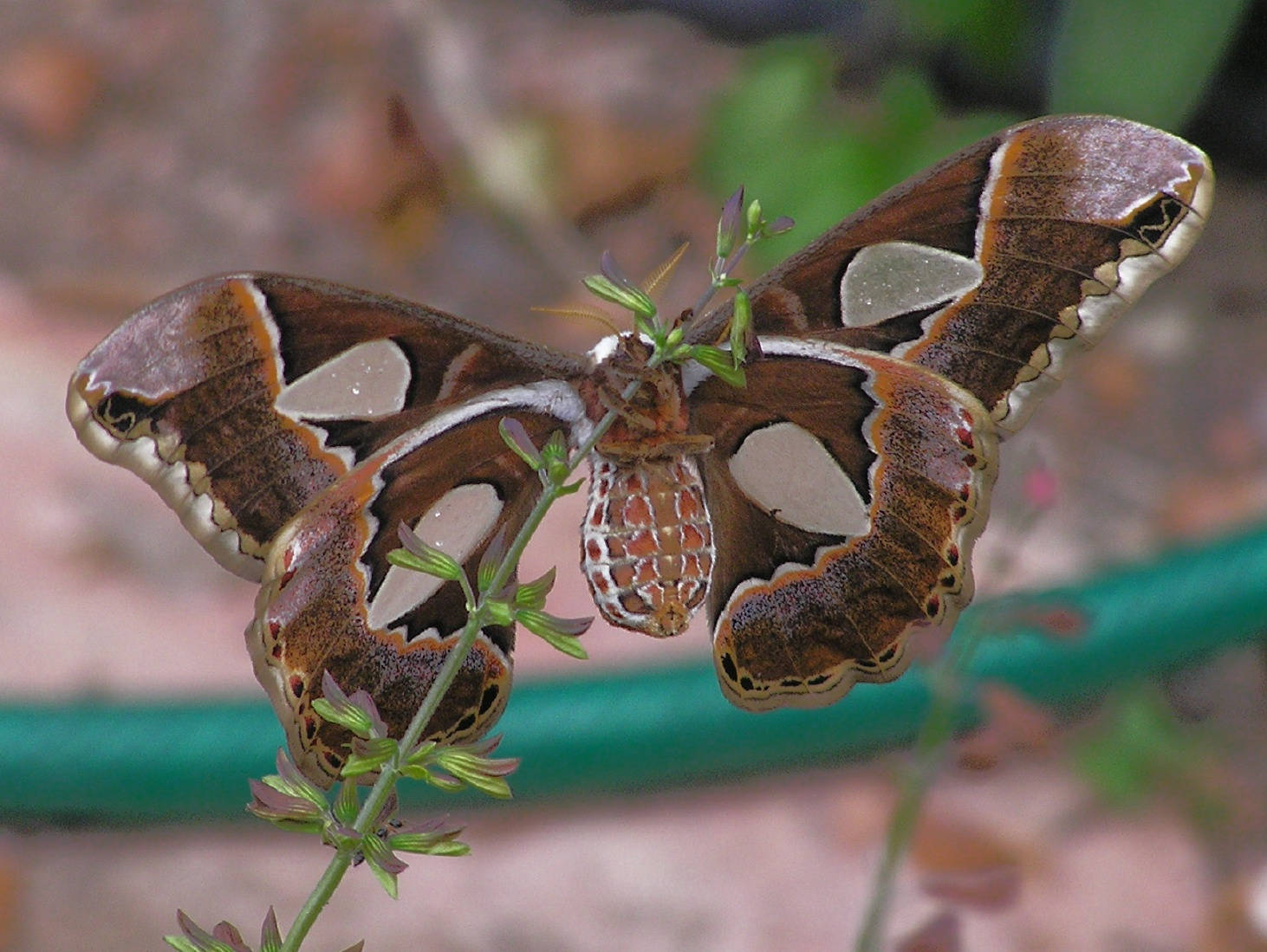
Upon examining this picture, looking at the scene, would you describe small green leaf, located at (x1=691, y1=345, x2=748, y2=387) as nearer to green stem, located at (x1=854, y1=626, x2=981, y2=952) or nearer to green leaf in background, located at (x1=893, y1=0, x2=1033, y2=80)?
green stem, located at (x1=854, y1=626, x2=981, y2=952)

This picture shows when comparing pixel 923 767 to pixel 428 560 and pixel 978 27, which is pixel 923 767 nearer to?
pixel 428 560

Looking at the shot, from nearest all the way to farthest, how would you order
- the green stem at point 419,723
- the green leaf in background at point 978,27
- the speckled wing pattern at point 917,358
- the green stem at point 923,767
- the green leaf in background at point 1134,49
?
the green stem at point 419,723
the speckled wing pattern at point 917,358
the green stem at point 923,767
the green leaf in background at point 1134,49
the green leaf in background at point 978,27

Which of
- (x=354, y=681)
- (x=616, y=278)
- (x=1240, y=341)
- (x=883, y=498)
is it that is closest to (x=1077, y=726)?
(x=1240, y=341)

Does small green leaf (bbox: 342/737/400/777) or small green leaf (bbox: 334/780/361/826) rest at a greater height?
small green leaf (bbox: 342/737/400/777)

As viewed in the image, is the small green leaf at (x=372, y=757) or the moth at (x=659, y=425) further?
the moth at (x=659, y=425)

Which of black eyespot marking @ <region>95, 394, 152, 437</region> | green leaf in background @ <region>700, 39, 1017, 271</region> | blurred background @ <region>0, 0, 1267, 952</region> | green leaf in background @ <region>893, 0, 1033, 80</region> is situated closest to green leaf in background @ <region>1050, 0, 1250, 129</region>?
blurred background @ <region>0, 0, 1267, 952</region>

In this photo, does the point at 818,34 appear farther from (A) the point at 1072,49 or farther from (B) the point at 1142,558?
(B) the point at 1142,558

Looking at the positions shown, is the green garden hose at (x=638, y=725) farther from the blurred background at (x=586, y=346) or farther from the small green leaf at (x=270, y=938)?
the small green leaf at (x=270, y=938)

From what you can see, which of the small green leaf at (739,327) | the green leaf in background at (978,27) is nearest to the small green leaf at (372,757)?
the small green leaf at (739,327)

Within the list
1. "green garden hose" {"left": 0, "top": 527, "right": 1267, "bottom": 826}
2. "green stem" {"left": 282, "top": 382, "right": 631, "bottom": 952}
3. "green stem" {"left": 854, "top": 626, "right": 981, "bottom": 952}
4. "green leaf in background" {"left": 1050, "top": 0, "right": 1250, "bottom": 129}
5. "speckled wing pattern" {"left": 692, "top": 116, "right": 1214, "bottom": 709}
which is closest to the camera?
"green stem" {"left": 282, "top": 382, "right": 631, "bottom": 952}
